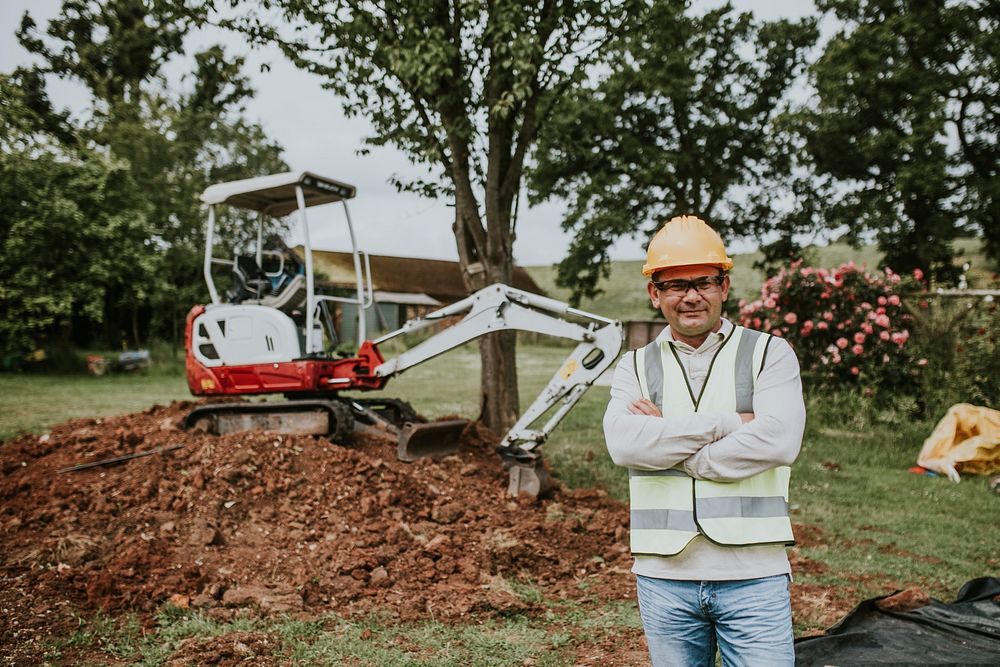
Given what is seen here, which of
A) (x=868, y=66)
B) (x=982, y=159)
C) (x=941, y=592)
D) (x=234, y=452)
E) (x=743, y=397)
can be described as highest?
(x=868, y=66)

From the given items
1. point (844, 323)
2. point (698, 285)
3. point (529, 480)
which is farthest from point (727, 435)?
point (844, 323)

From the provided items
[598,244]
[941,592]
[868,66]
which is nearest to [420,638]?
[941,592]

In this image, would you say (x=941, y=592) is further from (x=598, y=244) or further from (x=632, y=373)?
(x=598, y=244)

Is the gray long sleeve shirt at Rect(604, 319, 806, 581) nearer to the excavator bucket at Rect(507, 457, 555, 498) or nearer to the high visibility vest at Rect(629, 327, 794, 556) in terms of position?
the high visibility vest at Rect(629, 327, 794, 556)

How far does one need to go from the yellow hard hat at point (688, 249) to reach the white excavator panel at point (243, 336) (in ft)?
19.2

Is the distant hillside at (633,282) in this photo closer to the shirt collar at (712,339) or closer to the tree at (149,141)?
the tree at (149,141)

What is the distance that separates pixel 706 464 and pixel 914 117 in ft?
59.1

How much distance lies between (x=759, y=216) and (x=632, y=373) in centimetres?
2012

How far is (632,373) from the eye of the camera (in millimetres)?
2564

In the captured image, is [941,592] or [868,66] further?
[868,66]

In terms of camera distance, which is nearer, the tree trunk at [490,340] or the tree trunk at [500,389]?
the tree trunk at [490,340]

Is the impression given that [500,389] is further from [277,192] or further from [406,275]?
[406,275]

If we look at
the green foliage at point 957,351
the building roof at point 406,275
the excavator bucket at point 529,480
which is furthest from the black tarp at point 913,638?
the building roof at point 406,275

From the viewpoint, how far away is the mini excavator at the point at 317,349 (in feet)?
23.0
